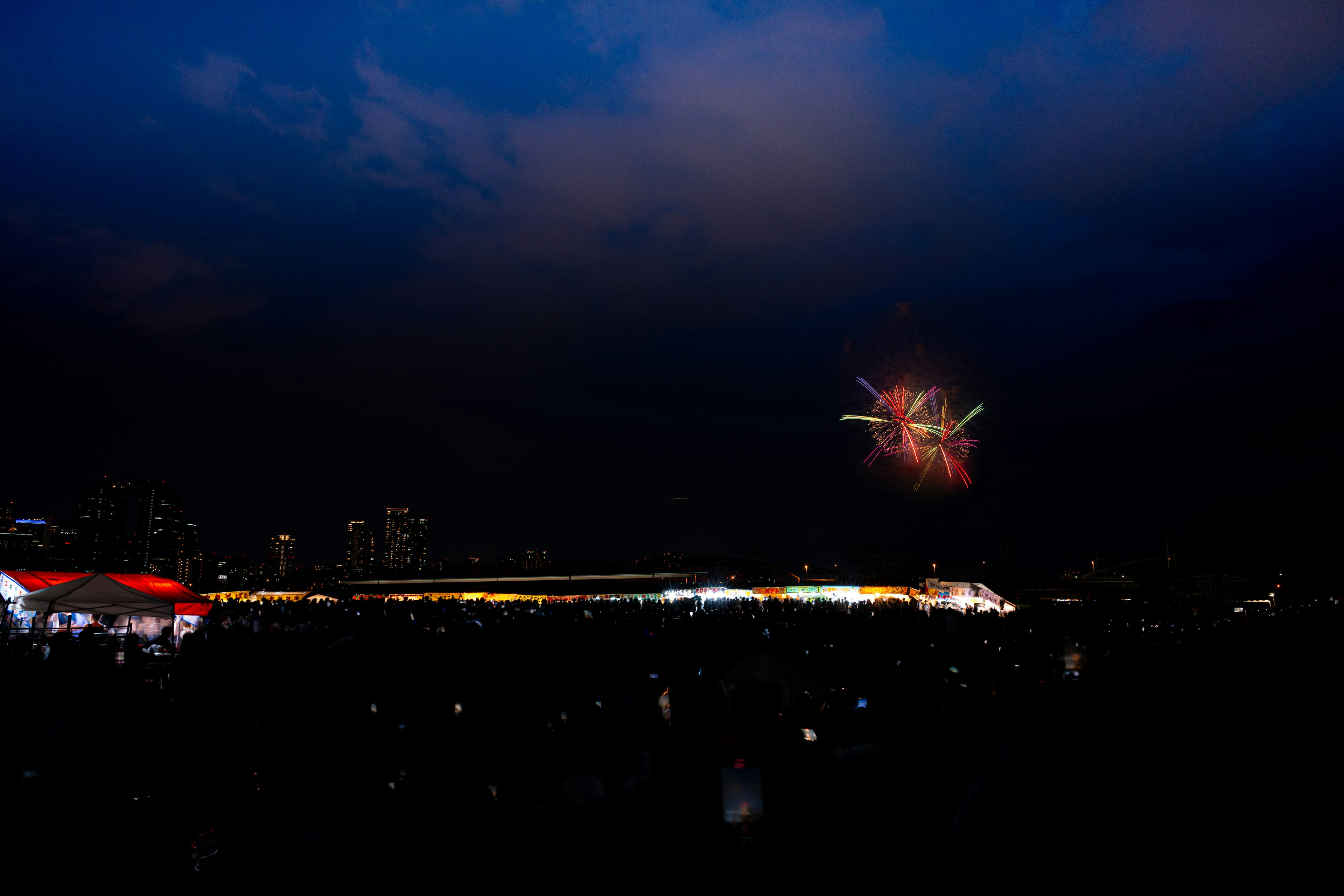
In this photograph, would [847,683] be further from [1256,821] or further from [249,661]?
[249,661]

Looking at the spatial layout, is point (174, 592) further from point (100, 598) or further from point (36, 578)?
point (100, 598)

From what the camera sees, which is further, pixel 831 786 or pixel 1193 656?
pixel 1193 656

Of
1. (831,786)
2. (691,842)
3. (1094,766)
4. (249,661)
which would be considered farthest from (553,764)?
(249,661)

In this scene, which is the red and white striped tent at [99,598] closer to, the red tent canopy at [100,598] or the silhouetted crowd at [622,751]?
the red tent canopy at [100,598]

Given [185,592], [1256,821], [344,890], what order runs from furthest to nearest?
[185,592], [1256,821], [344,890]

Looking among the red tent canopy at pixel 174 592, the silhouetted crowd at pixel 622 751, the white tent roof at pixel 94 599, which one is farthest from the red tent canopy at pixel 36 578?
the silhouetted crowd at pixel 622 751

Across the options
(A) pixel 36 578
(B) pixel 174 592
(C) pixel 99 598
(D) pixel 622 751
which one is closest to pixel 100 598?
(C) pixel 99 598

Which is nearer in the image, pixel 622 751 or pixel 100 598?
pixel 622 751
